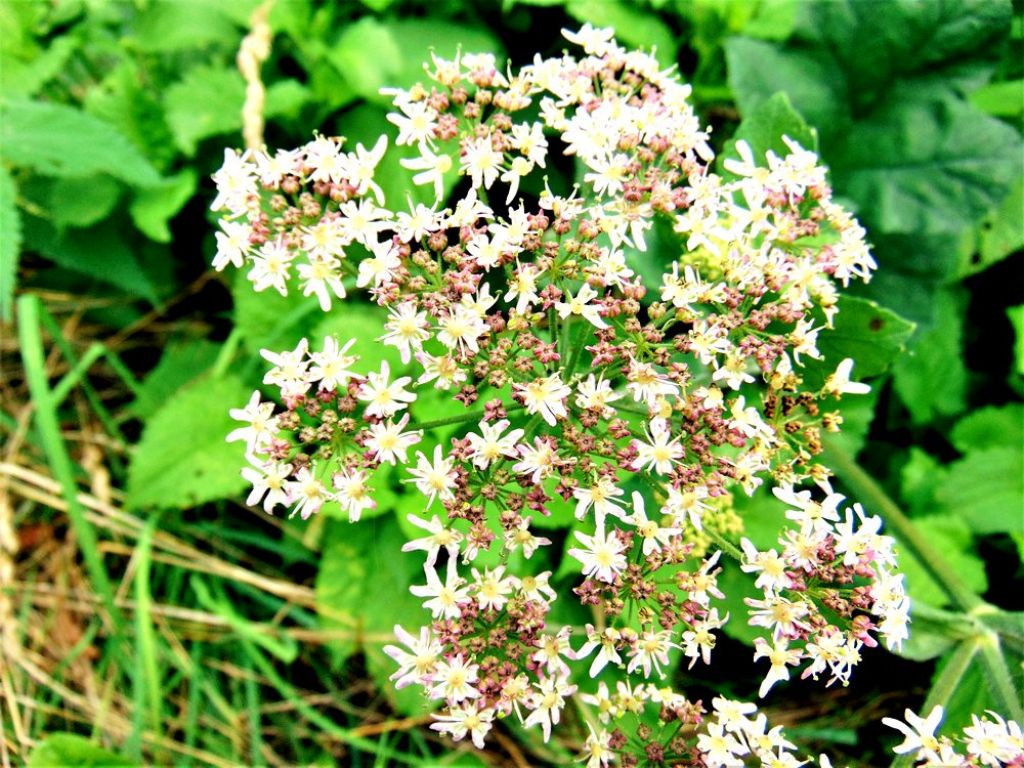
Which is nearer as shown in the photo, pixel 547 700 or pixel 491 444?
pixel 491 444

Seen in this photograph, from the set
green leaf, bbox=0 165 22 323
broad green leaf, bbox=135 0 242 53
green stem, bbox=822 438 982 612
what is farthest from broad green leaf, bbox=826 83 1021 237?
green leaf, bbox=0 165 22 323

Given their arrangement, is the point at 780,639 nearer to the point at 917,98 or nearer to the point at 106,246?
the point at 917,98

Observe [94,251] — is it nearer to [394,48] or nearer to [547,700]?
[394,48]

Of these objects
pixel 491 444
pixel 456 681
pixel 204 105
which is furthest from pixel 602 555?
pixel 204 105

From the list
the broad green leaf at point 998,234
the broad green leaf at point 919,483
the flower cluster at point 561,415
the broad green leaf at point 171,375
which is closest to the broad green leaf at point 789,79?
the broad green leaf at point 998,234

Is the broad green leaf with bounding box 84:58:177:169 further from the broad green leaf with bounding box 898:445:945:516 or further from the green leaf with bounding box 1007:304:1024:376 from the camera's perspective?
the green leaf with bounding box 1007:304:1024:376

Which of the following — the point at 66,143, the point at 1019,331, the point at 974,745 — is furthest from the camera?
the point at 66,143

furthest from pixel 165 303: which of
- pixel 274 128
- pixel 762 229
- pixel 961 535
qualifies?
pixel 961 535
